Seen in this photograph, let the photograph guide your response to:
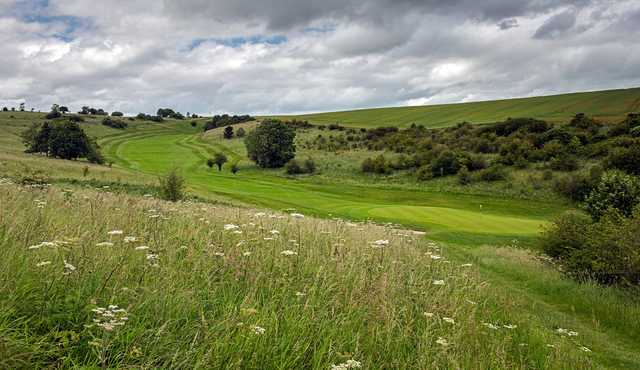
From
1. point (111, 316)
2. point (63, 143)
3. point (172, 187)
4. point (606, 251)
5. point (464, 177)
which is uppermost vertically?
point (63, 143)

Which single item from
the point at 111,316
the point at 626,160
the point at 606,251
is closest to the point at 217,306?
the point at 111,316

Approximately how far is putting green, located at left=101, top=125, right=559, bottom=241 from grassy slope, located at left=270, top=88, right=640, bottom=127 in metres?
45.7

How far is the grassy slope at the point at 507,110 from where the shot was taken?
8838cm

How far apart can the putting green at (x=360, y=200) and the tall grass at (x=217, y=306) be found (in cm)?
1943

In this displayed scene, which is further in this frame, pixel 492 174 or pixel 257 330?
pixel 492 174

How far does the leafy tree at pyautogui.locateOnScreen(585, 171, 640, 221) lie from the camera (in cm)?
2262

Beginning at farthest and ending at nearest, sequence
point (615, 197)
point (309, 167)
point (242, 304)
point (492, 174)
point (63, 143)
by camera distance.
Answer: point (309, 167), point (63, 143), point (492, 174), point (615, 197), point (242, 304)

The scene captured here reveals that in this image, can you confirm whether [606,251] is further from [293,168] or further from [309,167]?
[293,168]

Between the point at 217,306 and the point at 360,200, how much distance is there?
39.9m

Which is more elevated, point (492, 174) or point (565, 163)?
point (565, 163)

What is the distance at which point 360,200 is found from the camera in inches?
1727

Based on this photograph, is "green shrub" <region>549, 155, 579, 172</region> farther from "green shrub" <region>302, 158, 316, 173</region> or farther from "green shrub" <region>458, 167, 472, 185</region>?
"green shrub" <region>302, 158, 316, 173</region>

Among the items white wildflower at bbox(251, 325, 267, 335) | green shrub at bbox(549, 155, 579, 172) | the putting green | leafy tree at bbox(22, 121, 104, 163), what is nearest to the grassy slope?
green shrub at bbox(549, 155, 579, 172)

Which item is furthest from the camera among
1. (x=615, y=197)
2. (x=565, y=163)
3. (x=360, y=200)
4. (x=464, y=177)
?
(x=464, y=177)
